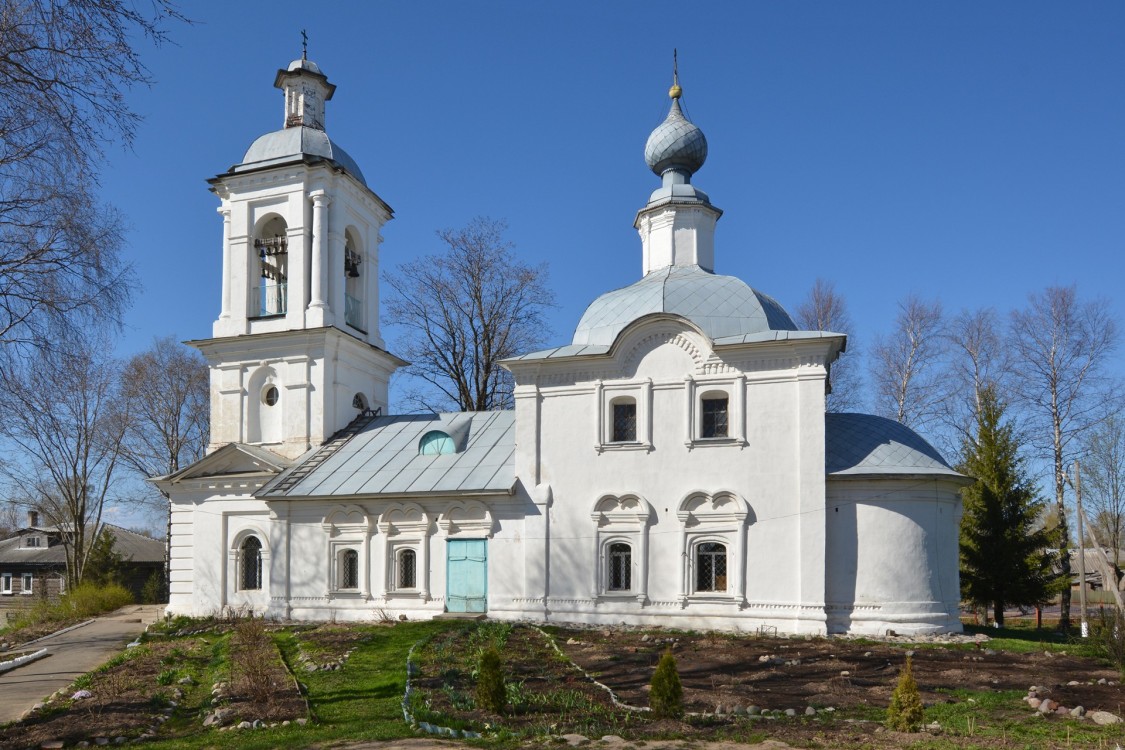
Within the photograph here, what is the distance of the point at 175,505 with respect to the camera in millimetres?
20672

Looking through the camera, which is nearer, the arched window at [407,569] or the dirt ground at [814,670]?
the dirt ground at [814,670]

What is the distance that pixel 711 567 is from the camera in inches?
667

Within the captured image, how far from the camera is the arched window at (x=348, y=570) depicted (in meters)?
19.0

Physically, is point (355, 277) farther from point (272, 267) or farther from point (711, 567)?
point (711, 567)

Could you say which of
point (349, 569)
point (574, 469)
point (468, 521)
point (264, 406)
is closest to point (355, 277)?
point (264, 406)

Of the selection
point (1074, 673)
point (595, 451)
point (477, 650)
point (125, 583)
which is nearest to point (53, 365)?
point (477, 650)

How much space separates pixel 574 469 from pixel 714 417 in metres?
2.78

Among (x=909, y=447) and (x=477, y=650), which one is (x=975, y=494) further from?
(x=477, y=650)

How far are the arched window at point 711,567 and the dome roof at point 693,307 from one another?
153 inches

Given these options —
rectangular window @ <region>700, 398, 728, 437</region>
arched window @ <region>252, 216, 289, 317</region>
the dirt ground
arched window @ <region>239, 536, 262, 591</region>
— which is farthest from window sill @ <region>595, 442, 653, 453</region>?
arched window @ <region>252, 216, 289, 317</region>

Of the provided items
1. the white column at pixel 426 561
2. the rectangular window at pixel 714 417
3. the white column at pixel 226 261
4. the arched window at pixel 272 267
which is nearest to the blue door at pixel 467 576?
the white column at pixel 426 561

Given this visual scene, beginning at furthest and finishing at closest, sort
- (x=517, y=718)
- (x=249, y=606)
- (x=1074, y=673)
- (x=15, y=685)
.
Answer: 1. (x=249, y=606)
2. (x=15, y=685)
3. (x=1074, y=673)
4. (x=517, y=718)

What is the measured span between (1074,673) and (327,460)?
14183mm

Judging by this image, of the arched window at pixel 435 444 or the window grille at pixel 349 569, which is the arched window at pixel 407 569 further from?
the arched window at pixel 435 444
